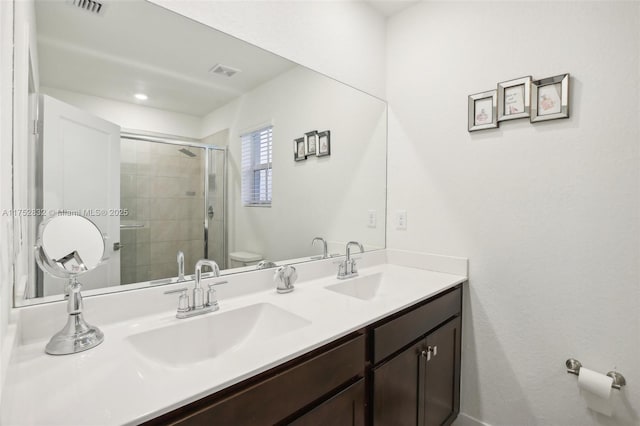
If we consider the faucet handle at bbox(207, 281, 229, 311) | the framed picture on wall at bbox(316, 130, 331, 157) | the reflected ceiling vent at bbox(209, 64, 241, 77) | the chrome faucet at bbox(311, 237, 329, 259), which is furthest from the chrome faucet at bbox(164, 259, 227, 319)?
the framed picture on wall at bbox(316, 130, 331, 157)

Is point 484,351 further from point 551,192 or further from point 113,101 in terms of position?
point 113,101

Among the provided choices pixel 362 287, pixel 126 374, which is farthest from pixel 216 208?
pixel 362 287

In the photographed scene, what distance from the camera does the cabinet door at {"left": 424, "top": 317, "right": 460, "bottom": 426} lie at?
145cm

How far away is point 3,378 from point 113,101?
83cm

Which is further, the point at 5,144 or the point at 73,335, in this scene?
the point at 73,335

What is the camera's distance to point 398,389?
4.06 feet

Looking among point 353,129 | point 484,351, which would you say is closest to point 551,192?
point 484,351

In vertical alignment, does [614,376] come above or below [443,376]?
above

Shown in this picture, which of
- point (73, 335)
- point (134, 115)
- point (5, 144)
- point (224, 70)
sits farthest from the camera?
point (224, 70)

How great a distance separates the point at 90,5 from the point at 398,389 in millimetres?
1732

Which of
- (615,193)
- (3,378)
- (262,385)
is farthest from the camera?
(615,193)

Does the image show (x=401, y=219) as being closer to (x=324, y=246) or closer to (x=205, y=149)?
(x=324, y=246)

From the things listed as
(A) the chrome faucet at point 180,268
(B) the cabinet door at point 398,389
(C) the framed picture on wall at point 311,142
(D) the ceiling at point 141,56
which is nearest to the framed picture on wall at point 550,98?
(C) the framed picture on wall at point 311,142

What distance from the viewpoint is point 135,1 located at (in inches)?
43.0
